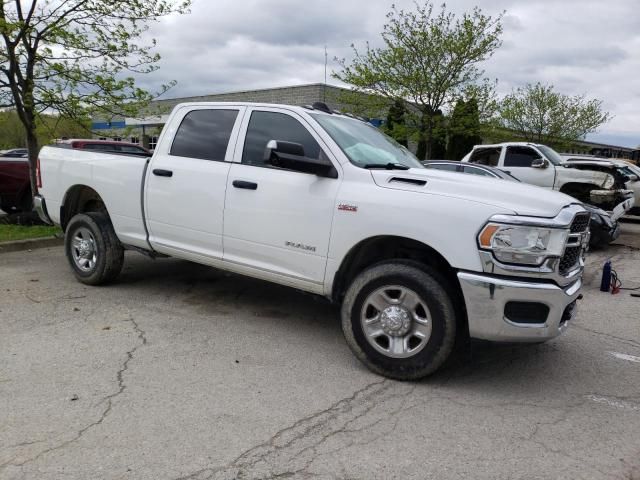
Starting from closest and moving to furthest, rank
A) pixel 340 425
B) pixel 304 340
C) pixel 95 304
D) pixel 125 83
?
1. pixel 340 425
2. pixel 304 340
3. pixel 95 304
4. pixel 125 83

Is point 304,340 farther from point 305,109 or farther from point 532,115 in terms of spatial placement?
point 532,115

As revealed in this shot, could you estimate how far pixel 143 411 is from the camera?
3.26 meters

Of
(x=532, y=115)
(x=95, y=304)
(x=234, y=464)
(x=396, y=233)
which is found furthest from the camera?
(x=532, y=115)

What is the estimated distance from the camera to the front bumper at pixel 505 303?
134 inches

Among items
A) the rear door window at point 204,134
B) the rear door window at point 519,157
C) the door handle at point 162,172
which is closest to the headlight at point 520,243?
the rear door window at point 204,134

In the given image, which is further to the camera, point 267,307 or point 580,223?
point 267,307

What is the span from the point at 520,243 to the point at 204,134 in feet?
10.1

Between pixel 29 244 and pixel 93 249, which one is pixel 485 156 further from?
pixel 93 249

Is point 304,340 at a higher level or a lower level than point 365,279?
lower

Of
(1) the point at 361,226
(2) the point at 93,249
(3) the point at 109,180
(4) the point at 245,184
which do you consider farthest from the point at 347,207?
(2) the point at 93,249

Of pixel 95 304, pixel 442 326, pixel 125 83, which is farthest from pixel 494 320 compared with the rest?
pixel 125 83

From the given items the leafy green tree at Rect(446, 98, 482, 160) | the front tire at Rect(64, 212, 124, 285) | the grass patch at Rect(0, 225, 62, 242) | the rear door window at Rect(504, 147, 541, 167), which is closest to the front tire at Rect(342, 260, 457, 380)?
the front tire at Rect(64, 212, 124, 285)

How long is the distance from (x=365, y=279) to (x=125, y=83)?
276 inches

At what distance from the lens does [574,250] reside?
3850mm
